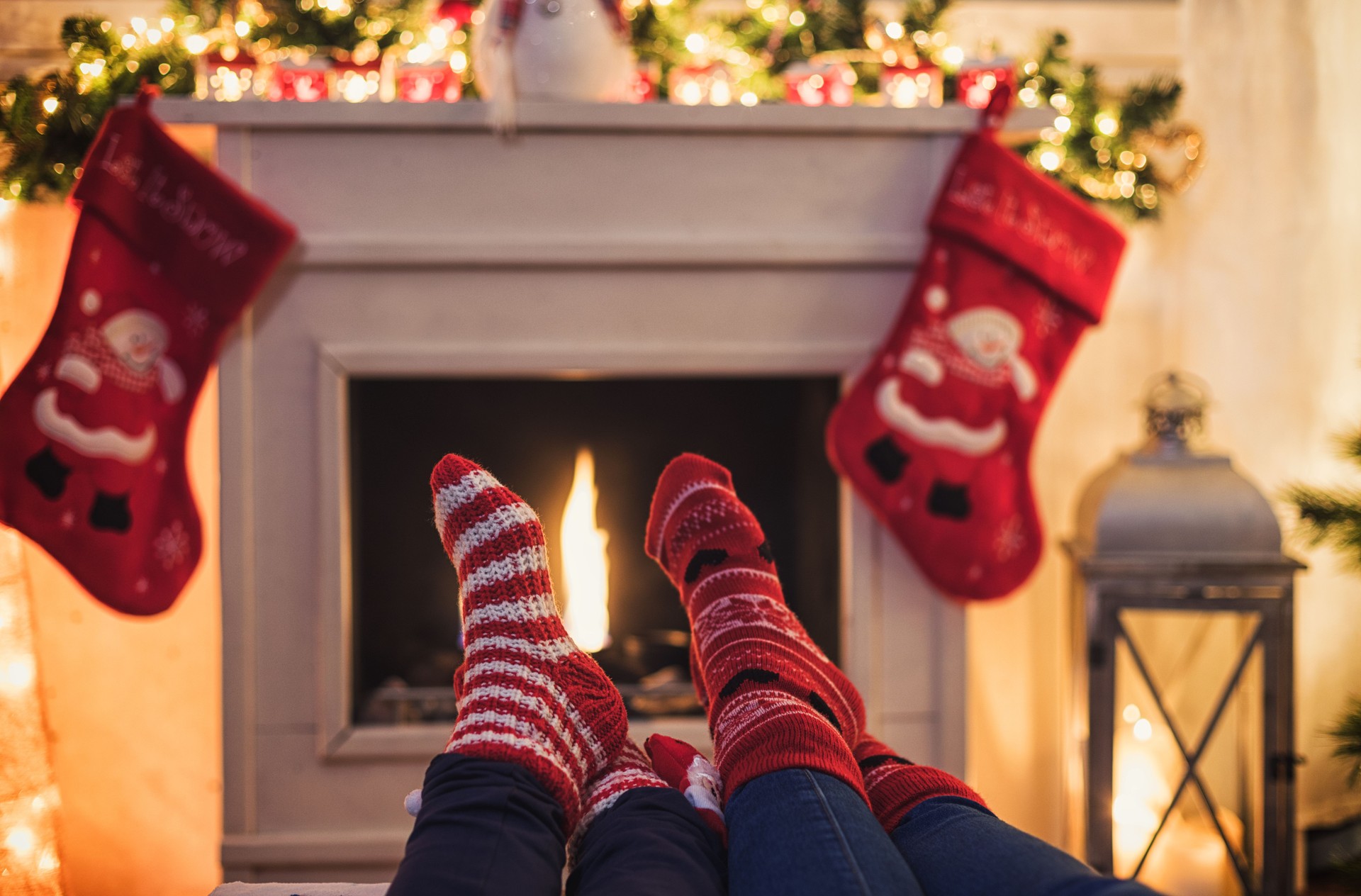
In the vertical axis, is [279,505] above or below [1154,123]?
below

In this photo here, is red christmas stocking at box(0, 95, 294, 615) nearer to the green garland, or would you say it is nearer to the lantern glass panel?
the green garland

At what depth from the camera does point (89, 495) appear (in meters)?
1.24

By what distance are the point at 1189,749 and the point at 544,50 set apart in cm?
159

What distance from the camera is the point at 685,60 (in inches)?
59.0

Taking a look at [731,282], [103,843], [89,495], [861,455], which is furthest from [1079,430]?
[103,843]

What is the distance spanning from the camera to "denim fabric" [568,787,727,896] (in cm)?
65

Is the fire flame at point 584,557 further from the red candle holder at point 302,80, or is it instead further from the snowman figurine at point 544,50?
the red candle holder at point 302,80

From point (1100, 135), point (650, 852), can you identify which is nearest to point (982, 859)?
point (650, 852)

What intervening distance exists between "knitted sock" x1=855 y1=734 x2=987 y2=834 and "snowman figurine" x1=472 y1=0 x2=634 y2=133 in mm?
956

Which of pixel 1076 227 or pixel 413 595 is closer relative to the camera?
pixel 1076 227

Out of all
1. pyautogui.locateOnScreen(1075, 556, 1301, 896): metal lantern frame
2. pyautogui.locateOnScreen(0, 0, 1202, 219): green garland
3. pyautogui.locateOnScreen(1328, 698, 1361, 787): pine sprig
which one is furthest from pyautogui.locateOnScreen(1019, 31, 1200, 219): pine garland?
pyautogui.locateOnScreen(1328, 698, 1361, 787): pine sprig

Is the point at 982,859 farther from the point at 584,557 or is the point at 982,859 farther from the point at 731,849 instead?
the point at 584,557

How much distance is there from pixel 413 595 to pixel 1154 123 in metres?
1.48

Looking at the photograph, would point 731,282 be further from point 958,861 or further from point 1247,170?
point 1247,170
